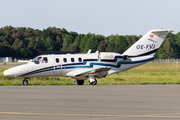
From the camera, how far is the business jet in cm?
2538

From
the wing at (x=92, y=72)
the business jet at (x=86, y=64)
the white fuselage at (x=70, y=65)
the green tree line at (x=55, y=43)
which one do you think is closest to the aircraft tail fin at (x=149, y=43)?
the business jet at (x=86, y=64)

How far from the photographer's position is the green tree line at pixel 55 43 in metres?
137

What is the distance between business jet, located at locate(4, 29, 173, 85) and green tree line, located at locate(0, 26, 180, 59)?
100743 mm

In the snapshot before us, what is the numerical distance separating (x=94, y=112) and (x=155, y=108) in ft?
7.96

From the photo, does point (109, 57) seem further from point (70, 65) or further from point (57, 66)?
point (57, 66)

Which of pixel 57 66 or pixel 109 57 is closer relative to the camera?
pixel 57 66

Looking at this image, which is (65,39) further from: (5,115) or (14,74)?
(5,115)

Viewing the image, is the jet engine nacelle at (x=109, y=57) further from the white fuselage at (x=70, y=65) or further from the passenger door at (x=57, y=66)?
the passenger door at (x=57, y=66)

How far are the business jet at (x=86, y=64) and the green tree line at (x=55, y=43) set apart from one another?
10074 cm

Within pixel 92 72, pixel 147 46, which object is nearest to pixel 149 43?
pixel 147 46

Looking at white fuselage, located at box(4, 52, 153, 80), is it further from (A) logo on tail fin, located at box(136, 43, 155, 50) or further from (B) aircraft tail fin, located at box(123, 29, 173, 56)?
(A) logo on tail fin, located at box(136, 43, 155, 50)

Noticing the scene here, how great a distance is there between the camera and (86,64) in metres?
26.4

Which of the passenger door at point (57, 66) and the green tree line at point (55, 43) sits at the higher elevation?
the green tree line at point (55, 43)

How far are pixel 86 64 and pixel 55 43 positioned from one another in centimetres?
14457
